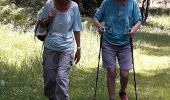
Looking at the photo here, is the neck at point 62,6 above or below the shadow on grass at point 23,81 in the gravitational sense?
above

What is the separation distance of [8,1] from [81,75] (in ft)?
55.9

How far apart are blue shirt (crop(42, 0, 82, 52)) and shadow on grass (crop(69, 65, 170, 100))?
2.04 metres

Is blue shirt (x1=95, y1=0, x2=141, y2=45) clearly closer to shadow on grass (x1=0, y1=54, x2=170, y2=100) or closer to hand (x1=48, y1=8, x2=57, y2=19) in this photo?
hand (x1=48, y1=8, x2=57, y2=19)

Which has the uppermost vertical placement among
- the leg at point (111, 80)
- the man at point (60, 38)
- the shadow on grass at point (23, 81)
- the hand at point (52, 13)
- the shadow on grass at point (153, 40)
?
the hand at point (52, 13)

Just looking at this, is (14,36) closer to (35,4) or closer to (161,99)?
(161,99)

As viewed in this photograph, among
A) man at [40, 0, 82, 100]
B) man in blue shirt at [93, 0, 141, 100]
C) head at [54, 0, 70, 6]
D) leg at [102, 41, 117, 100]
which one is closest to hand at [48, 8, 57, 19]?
man at [40, 0, 82, 100]

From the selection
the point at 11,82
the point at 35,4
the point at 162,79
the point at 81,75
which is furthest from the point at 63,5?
the point at 35,4

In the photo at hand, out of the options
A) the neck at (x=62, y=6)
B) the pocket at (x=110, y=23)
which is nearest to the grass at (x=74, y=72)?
the neck at (x=62, y=6)

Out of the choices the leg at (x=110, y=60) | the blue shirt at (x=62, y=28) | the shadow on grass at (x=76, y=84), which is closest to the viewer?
the blue shirt at (x=62, y=28)

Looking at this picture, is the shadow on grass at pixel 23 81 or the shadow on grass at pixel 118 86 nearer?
the shadow on grass at pixel 23 81

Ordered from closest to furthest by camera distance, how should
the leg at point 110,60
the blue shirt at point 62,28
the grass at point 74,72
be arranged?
the blue shirt at point 62,28 → the leg at point 110,60 → the grass at point 74,72

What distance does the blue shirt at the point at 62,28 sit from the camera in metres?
7.70

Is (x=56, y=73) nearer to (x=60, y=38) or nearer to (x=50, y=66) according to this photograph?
(x=50, y=66)

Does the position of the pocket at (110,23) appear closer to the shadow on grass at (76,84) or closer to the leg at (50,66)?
the leg at (50,66)
